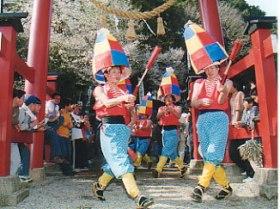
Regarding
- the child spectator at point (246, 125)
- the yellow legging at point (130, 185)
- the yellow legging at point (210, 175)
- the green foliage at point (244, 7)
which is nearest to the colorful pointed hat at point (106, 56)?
the yellow legging at point (130, 185)

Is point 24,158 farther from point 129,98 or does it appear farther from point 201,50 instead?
point 201,50

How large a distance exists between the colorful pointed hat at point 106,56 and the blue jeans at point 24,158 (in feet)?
6.00

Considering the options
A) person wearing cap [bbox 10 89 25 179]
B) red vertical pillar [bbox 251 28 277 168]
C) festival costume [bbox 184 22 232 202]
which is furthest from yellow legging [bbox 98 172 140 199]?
person wearing cap [bbox 10 89 25 179]

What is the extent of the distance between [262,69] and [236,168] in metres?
2.32

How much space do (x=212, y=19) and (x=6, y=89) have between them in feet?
13.3

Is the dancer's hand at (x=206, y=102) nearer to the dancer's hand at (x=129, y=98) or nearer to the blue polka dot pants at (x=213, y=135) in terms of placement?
the blue polka dot pants at (x=213, y=135)

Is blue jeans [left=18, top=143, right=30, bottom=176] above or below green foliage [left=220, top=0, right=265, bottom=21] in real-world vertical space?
below

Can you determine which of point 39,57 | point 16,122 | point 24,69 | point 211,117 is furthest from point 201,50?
point 39,57

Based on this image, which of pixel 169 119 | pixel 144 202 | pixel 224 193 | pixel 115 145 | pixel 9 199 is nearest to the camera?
pixel 144 202

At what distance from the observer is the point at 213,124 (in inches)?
175

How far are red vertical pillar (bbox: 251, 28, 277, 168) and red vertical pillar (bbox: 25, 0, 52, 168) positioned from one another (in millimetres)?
3452

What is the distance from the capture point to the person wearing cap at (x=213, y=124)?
4328 millimetres

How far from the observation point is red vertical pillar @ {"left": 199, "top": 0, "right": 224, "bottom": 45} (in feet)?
24.0

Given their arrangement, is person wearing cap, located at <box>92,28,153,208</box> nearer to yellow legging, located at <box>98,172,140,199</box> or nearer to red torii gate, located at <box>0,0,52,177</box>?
yellow legging, located at <box>98,172,140,199</box>
